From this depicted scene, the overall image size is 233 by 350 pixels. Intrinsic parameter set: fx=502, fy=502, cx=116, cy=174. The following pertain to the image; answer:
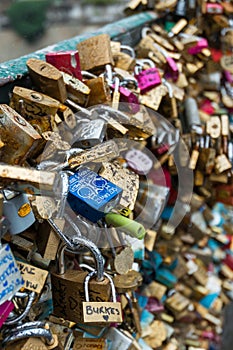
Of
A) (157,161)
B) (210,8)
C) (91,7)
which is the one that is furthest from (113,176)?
(91,7)

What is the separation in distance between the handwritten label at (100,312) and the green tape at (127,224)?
0.52 ft

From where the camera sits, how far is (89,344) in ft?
3.70

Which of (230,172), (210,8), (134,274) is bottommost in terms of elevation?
(230,172)

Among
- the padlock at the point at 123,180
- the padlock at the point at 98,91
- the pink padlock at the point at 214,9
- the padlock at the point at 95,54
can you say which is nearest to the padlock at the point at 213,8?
the pink padlock at the point at 214,9

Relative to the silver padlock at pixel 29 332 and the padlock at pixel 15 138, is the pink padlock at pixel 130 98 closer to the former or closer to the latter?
the padlock at pixel 15 138

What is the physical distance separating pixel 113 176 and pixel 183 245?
821mm

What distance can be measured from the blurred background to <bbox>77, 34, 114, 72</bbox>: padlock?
3.14ft

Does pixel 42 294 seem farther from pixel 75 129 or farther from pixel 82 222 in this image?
pixel 75 129

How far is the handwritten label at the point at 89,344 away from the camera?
1112mm

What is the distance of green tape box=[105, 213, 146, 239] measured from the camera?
0.95 m

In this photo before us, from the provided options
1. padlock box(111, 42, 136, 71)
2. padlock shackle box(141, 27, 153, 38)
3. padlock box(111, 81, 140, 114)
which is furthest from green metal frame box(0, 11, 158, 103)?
padlock box(111, 81, 140, 114)

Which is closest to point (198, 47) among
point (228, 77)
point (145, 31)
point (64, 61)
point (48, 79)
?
point (145, 31)

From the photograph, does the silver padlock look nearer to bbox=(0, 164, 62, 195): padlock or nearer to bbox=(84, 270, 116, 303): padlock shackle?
bbox=(84, 270, 116, 303): padlock shackle

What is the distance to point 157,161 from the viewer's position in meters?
1.48
